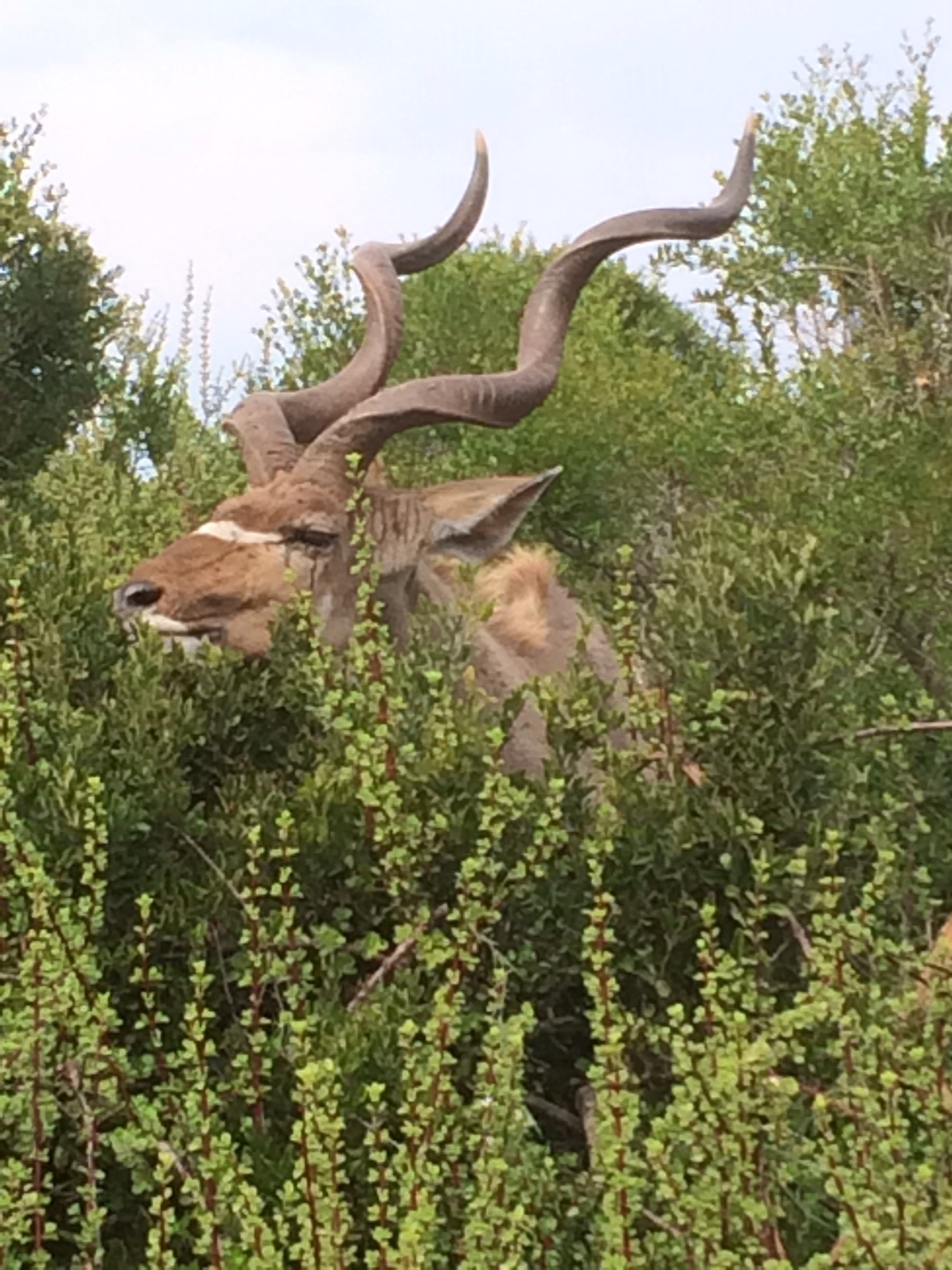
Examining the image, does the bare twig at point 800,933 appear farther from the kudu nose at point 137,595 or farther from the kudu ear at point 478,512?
the kudu ear at point 478,512

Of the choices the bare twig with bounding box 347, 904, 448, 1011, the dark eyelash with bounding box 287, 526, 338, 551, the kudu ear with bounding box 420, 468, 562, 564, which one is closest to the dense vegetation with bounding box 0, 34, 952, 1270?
the bare twig with bounding box 347, 904, 448, 1011

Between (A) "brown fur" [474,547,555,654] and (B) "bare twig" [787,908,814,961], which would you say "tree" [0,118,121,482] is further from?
(B) "bare twig" [787,908,814,961]

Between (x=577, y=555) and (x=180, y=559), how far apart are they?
270 inches

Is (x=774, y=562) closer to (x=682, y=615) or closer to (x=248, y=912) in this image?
(x=682, y=615)

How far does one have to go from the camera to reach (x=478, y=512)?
23.7 ft

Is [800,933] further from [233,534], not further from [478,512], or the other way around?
[478,512]

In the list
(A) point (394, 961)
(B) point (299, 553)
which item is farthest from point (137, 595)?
(A) point (394, 961)

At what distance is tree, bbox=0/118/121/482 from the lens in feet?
38.3

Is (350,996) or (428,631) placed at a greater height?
(428,631)

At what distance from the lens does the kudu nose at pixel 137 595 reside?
5801 mm

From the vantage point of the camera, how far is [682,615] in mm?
4336

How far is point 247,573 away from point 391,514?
0.99 m

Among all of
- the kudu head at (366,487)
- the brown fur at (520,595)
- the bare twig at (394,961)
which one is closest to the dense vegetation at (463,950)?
the bare twig at (394,961)

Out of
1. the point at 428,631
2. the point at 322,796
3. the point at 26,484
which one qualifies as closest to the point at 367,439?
the point at 428,631
